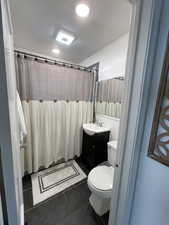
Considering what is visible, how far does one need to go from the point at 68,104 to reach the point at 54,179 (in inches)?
53.4

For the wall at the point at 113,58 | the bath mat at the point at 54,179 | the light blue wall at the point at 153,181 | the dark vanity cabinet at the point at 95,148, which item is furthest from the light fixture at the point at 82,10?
the bath mat at the point at 54,179

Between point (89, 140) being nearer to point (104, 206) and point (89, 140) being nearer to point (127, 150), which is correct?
point (104, 206)

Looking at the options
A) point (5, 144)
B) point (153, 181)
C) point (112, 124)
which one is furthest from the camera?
Answer: point (112, 124)

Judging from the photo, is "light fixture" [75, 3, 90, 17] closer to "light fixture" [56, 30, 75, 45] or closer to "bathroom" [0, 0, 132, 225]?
"bathroom" [0, 0, 132, 225]

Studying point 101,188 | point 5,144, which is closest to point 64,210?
point 101,188

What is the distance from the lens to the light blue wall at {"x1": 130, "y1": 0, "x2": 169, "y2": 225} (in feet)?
2.11

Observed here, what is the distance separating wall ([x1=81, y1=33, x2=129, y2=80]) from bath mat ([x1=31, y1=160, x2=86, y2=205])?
196 cm

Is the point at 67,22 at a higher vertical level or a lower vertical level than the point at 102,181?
higher

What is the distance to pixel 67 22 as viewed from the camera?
146 cm

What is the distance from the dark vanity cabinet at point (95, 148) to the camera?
1.84 meters

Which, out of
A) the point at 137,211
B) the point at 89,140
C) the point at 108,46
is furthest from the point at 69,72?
the point at 137,211

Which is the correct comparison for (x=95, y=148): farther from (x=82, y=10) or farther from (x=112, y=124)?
(x=82, y=10)

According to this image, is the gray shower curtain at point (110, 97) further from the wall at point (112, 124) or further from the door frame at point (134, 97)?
the door frame at point (134, 97)

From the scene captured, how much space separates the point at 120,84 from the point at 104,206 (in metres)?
1.78
